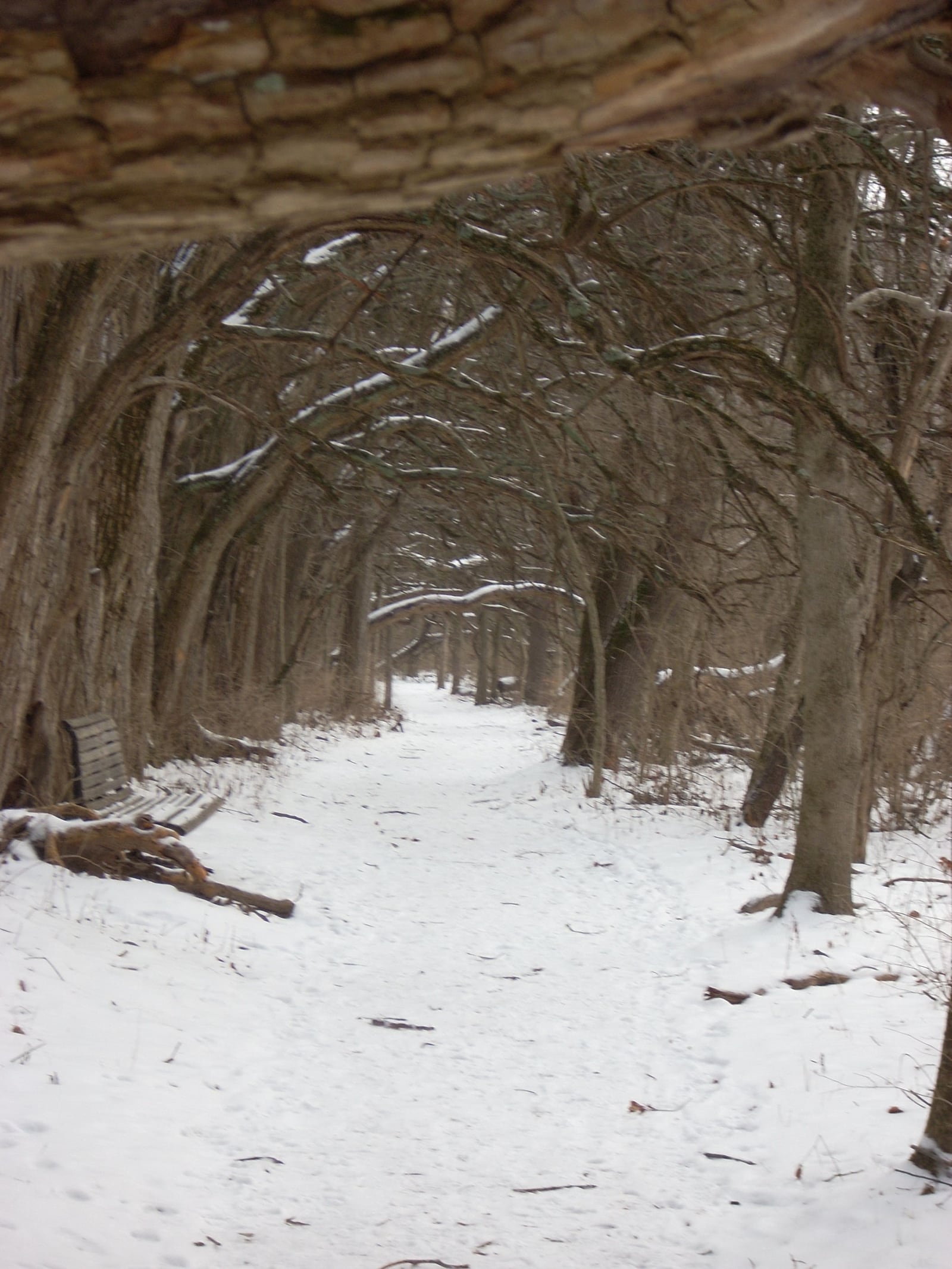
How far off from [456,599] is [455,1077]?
47.1ft

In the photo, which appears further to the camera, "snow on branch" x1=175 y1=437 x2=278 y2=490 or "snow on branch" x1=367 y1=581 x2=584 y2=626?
"snow on branch" x1=367 y1=581 x2=584 y2=626

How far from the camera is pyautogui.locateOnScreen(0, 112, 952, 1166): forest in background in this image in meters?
6.16

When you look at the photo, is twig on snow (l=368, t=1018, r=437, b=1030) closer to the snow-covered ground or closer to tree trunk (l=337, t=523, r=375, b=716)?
the snow-covered ground

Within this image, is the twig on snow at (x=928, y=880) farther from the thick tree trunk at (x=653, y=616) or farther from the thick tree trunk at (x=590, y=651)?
the thick tree trunk at (x=590, y=651)

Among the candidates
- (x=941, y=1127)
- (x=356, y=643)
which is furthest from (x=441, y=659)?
(x=941, y=1127)

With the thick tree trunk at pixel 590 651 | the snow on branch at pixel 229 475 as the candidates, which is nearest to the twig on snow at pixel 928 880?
the thick tree trunk at pixel 590 651

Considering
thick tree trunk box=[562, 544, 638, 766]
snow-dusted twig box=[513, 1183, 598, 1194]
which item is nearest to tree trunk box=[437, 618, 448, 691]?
thick tree trunk box=[562, 544, 638, 766]

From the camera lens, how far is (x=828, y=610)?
6.73 meters

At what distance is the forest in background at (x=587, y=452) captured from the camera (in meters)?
6.16

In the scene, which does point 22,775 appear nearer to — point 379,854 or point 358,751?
point 379,854

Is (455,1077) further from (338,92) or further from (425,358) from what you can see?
(425,358)

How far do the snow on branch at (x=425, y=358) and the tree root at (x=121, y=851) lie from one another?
4.99 meters

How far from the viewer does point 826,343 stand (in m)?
6.87

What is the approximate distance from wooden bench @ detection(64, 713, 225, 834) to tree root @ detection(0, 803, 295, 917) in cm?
42
